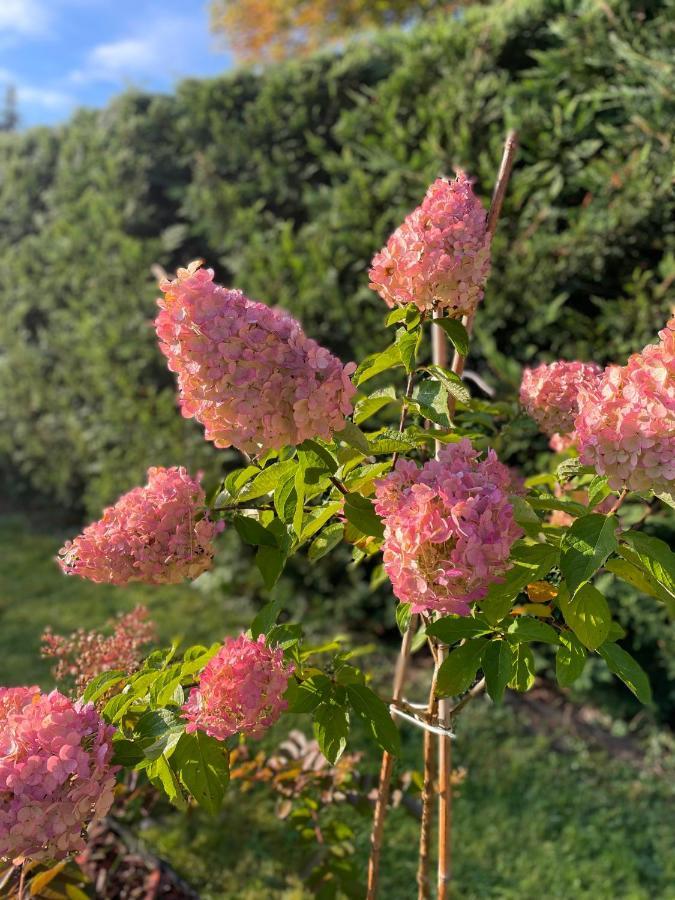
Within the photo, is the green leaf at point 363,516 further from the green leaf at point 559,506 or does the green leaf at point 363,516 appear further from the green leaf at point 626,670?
the green leaf at point 626,670

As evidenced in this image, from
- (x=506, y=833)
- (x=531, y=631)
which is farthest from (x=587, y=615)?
(x=506, y=833)

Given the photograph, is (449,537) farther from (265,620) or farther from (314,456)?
(265,620)

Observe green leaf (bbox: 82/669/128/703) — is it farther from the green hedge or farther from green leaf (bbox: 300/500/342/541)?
the green hedge

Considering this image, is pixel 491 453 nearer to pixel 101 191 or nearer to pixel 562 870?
pixel 562 870

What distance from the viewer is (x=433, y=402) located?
1301 millimetres

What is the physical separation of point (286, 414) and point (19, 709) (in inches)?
26.3

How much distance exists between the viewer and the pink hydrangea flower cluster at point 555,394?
152 cm

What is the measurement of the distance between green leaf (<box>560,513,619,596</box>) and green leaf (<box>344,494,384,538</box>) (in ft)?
0.99

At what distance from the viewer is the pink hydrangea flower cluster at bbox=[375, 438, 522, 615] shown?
3.35ft

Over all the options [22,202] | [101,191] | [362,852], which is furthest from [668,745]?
[22,202]

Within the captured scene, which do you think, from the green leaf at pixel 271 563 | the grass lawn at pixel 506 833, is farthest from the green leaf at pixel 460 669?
the grass lawn at pixel 506 833

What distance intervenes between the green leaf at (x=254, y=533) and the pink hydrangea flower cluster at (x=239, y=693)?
18cm

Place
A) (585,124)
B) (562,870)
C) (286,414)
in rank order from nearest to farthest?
(286,414) < (562,870) < (585,124)

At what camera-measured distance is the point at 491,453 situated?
1154mm
